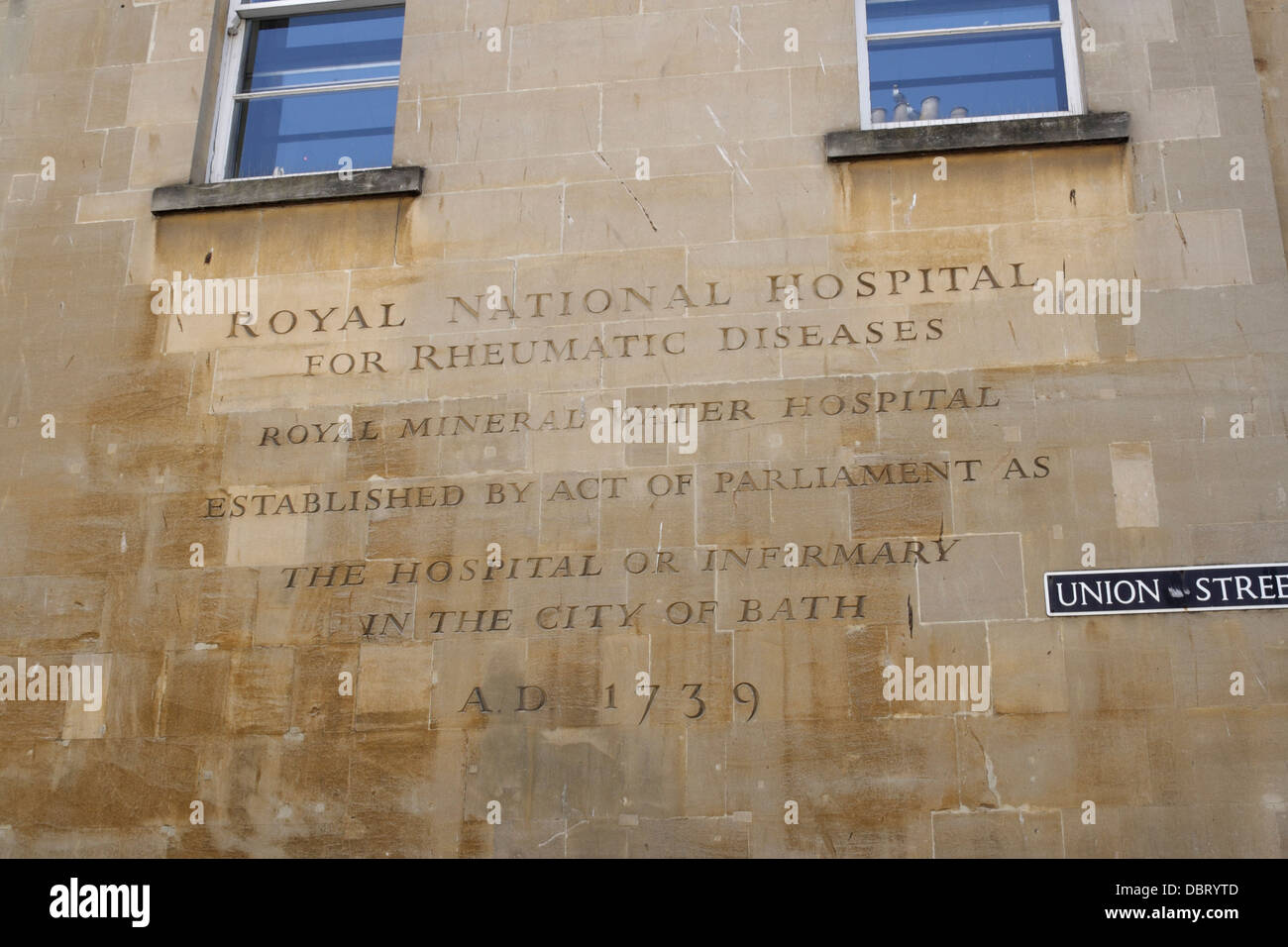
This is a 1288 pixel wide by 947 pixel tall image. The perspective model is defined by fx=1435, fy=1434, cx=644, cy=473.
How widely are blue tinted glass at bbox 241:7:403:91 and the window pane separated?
7.2 inches

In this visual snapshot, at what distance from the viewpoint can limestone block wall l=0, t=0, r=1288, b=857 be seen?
9.11m

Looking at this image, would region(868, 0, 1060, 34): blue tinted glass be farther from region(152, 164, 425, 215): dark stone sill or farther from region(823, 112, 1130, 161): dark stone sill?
region(152, 164, 425, 215): dark stone sill

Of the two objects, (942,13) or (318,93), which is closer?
(942,13)

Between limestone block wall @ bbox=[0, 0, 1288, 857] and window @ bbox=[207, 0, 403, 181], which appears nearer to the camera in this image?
limestone block wall @ bbox=[0, 0, 1288, 857]

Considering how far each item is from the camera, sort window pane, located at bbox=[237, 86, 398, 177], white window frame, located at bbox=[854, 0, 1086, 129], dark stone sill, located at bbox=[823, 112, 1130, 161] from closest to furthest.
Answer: dark stone sill, located at bbox=[823, 112, 1130, 161] < white window frame, located at bbox=[854, 0, 1086, 129] < window pane, located at bbox=[237, 86, 398, 177]

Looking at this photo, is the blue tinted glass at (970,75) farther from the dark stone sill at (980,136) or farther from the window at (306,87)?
the window at (306,87)

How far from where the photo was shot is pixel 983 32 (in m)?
11.0

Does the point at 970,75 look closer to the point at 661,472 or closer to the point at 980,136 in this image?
the point at 980,136

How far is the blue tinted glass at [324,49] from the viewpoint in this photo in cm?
1176

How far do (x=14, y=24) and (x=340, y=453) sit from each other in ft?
16.7

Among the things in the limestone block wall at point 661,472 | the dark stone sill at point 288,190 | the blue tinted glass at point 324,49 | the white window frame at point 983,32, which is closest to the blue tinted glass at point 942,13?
the white window frame at point 983,32

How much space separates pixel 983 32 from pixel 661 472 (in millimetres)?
4363
